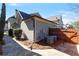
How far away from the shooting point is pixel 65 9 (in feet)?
9.22

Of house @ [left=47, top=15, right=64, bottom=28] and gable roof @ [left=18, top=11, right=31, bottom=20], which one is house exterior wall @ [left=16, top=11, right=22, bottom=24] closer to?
Result: gable roof @ [left=18, top=11, right=31, bottom=20]

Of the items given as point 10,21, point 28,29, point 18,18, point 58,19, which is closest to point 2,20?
point 10,21

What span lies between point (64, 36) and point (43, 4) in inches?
23.8

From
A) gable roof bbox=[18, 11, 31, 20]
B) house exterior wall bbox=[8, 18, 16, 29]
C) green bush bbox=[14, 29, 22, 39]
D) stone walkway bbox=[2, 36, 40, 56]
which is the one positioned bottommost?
stone walkway bbox=[2, 36, 40, 56]

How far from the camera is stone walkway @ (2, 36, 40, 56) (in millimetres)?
2750

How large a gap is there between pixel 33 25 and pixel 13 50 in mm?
490

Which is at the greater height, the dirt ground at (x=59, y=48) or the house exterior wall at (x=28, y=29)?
the house exterior wall at (x=28, y=29)

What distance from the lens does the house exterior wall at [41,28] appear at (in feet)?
9.12

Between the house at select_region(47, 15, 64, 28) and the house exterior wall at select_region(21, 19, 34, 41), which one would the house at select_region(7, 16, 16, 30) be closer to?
the house exterior wall at select_region(21, 19, 34, 41)

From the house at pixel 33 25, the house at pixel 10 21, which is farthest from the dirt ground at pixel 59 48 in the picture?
the house at pixel 10 21

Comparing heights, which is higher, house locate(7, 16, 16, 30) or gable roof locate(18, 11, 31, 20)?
gable roof locate(18, 11, 31, 20)

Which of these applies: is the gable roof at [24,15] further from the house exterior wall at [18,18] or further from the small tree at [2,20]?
the small tree at [2,20]

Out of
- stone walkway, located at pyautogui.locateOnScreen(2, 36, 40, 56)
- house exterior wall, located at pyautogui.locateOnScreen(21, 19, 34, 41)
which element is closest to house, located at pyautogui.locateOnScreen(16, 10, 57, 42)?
house exterior wall, located at pyautogui.locateOnScreen(21, 19, 34, 41)

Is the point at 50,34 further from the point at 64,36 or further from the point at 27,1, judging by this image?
the point at 27,1
